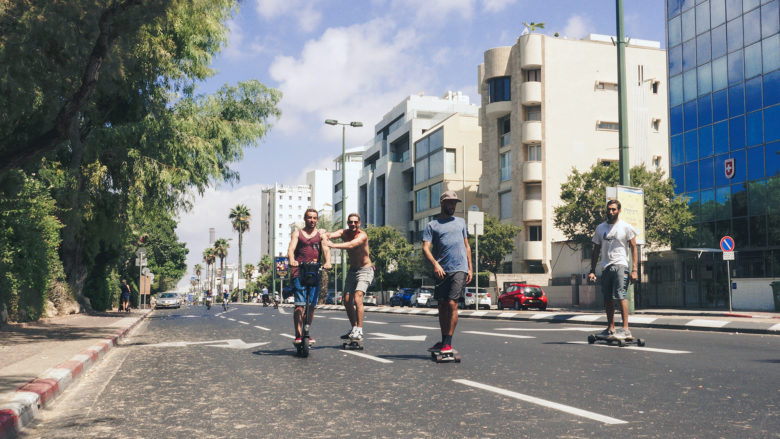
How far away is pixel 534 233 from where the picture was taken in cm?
5556

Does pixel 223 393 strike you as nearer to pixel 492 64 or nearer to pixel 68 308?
pixel 68 308

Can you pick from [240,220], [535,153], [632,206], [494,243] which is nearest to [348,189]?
[240,220]

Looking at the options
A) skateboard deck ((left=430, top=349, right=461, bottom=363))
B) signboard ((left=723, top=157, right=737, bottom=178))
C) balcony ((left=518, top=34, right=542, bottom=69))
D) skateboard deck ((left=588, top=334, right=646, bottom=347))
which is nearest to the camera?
skateboard deck ((left=430, top=349, right=461, bottom=363))

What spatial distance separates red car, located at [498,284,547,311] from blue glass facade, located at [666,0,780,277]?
9.78m

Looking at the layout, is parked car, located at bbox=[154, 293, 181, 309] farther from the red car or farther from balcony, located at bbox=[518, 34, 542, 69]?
balcony, located at bbox=[518, 34, 542, 69]

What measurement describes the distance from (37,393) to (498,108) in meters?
53.2

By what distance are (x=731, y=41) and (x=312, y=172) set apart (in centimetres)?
15041

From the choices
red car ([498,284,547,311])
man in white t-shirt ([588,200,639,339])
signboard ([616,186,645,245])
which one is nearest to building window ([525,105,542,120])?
red car ([498,284,547,311])

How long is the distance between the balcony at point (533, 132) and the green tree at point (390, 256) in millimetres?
15325

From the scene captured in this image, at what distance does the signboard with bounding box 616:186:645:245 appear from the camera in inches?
674

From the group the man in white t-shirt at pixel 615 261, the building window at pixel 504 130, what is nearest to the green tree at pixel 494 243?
the building window at pixel 504 130

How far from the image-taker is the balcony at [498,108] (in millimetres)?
56375

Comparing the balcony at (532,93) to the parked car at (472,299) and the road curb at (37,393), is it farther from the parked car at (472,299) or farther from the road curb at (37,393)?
the road curb at (37,393)

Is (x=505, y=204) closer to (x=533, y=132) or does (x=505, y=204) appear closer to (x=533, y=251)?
(x=533, y=251)
